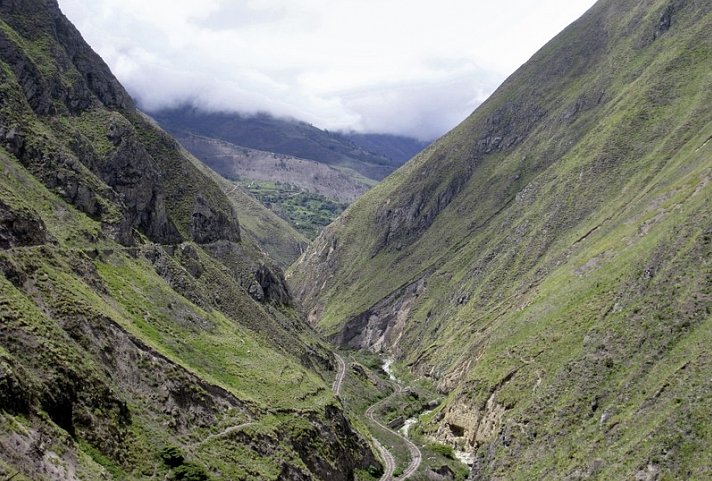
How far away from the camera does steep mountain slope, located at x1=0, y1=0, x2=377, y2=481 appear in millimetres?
58562

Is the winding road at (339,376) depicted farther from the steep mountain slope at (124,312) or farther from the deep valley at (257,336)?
the steep mountain slope at (124,312)

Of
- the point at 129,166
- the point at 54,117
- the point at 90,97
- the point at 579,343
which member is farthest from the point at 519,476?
the point at 90,97

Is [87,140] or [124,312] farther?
[87,140]

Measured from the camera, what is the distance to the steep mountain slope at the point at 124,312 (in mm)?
58562

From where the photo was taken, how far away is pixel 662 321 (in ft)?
300

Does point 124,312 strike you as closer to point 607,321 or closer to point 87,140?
point 87,140

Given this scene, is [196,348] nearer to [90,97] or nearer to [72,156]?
[72,156]

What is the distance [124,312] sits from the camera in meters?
86.6

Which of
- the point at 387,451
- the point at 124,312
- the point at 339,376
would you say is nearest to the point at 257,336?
the point at 387,451

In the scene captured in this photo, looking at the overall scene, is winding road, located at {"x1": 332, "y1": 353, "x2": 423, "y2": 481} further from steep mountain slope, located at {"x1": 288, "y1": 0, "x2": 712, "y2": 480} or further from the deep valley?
steep mountain slope, located at {"x1": 288, "y1": 0, "x2": 712, "y2": 480}

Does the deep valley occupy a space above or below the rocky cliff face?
below

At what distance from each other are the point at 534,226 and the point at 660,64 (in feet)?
199

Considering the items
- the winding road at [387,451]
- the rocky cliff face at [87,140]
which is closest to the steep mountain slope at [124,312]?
the rocky cliff face at [87,140]

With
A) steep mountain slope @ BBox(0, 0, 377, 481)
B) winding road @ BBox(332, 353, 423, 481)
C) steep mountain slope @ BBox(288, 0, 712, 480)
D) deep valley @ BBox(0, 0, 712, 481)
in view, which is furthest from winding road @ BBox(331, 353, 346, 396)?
steep mountain slope @ BBox(288, 0, 712, 480)
